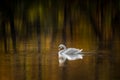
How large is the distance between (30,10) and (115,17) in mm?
425

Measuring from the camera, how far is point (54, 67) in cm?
183

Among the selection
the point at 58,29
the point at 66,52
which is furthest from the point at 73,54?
the point at 58,29

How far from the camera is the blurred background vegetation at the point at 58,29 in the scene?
182cm

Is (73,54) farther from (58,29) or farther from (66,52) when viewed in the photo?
(58,29)

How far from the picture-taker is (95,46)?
71.7 inches

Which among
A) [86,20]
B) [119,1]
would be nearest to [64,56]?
[86,20]

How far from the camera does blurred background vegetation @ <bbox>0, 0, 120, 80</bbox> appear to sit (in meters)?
1.82

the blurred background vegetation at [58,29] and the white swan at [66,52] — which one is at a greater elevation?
the blurred background vegetation at [58,29]

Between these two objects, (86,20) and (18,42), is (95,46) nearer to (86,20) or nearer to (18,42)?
(86,20)

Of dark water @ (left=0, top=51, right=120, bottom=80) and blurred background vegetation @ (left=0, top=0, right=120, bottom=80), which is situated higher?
blurred background vegetation @ (left=0, top=0, right=120, bottom=80)

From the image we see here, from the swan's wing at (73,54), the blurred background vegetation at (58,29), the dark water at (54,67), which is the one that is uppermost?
the blurred background vegetation at (58,29)

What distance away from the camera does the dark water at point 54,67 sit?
5.97 feet

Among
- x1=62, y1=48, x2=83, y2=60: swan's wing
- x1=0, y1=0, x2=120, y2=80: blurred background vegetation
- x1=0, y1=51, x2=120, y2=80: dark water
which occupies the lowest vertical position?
x1=0, y1=51, x2=120, y2=80: dark water

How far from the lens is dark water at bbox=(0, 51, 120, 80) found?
1820 millimetres
